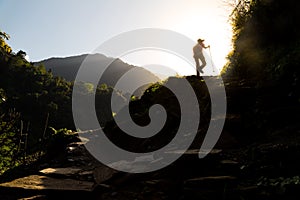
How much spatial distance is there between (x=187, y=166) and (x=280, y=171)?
176 centimetres

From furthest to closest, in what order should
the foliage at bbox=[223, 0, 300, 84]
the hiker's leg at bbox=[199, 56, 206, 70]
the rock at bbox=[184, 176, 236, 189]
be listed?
1. the hiker's leg at bbox=[199, 56, 206, 70]
2. the foliage at bbox=[223, 0, 300, 84]
3. the rock at bbox=[184, 176, 236, 189]

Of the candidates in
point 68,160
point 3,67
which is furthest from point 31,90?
point 68,160

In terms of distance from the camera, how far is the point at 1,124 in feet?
54.9

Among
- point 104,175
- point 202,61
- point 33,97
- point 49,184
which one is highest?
point 33,97

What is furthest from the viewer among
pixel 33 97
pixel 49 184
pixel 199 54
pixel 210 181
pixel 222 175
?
pixel 33 97

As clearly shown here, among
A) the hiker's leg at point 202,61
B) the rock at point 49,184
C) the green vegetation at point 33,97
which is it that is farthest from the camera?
the green vegetation at point 33,97

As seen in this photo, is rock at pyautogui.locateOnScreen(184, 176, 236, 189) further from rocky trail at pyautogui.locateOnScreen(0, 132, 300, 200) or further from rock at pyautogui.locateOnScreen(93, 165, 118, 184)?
rock at pyautogui.locateOnScreen(93, 165, 118, 184)

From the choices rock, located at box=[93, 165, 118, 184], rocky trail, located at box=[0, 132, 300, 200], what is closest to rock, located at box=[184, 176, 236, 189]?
rocky trail, located at box=[0, 132, 300, 200]

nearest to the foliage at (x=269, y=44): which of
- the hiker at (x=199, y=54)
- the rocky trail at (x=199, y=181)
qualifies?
the hiker at (x=199, y=54)

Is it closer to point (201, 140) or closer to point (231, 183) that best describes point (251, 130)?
point (201, 140)

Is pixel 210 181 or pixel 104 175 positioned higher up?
pixel 210 181

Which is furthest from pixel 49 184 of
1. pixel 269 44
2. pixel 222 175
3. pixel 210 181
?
pixel 269 44

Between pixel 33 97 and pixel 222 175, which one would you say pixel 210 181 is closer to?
pixel 222 175

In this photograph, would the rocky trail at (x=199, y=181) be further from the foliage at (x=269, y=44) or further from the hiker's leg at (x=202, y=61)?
the hiker's leg at (x=202, y=61)
